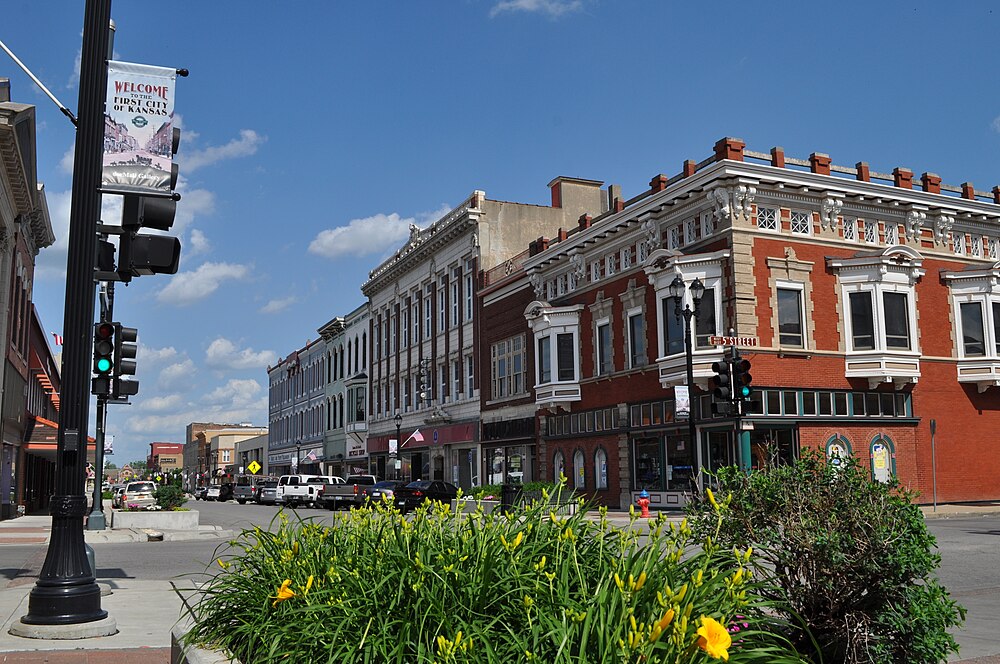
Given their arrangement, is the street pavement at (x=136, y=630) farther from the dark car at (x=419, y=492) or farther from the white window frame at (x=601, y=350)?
the white window frame at (x=601, y=350)

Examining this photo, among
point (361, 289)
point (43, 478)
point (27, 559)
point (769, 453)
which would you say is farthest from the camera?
point (361, 289)

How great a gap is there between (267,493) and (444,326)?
50.1 ft

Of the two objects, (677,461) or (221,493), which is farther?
(221,493)

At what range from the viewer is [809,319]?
32312 millimetres

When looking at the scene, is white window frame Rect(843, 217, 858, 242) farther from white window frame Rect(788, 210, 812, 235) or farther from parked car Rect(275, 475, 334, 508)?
parked car Rect(275, 475, 334, 508)

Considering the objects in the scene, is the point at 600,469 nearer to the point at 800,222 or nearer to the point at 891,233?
the point at 800,222

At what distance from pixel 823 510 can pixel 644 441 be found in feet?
102

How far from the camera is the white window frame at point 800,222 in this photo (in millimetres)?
32469

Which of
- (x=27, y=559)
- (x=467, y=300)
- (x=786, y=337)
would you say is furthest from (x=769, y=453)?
(x=467, y=300)

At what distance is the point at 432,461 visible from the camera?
55.5 metres

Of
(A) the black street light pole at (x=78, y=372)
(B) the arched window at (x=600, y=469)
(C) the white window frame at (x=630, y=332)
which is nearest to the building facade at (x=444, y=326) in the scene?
(B) the arched window at (x=600, y=469)

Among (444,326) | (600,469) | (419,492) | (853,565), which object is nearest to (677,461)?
(600,469)

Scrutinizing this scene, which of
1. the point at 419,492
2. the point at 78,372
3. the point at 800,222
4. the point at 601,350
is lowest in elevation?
the point at 419,492

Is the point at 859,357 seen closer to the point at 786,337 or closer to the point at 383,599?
the point at 786,337
